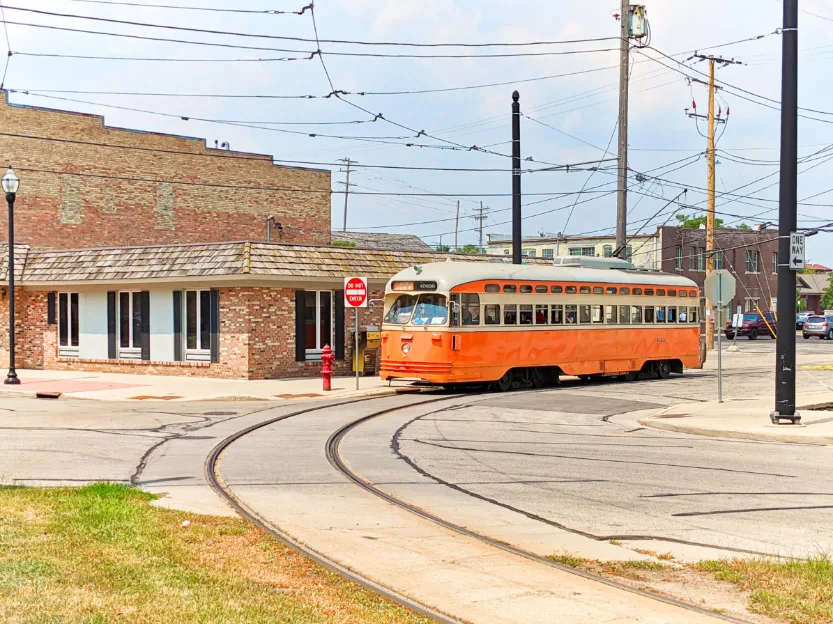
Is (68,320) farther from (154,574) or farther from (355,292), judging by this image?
(154,574)

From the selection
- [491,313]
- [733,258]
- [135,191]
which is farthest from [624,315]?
[733,258]

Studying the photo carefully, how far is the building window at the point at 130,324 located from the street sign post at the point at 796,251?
63.6ft

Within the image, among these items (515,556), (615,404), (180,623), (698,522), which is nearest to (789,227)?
(615,404)

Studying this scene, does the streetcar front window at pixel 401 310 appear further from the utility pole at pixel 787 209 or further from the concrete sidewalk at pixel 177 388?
the utility pole at pixel 787 209

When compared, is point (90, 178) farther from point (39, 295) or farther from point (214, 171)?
point (39, 295)

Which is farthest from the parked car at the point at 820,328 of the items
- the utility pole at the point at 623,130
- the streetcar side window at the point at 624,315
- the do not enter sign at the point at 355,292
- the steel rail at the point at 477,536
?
the steel rail at the point at 477,536

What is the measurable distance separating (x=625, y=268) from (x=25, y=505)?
23577 millimetres

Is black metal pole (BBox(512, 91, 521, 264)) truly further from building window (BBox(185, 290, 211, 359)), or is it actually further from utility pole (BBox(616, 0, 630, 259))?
building window (BBox(185, 290, 211, 359))

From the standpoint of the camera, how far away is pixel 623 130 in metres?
31.0

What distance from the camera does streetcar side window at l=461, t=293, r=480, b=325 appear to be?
24.2 meters

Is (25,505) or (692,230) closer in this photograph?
(25,505)

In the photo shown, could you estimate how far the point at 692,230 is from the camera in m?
77.7

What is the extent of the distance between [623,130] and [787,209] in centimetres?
1385

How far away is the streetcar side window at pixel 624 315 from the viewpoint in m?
28.5
